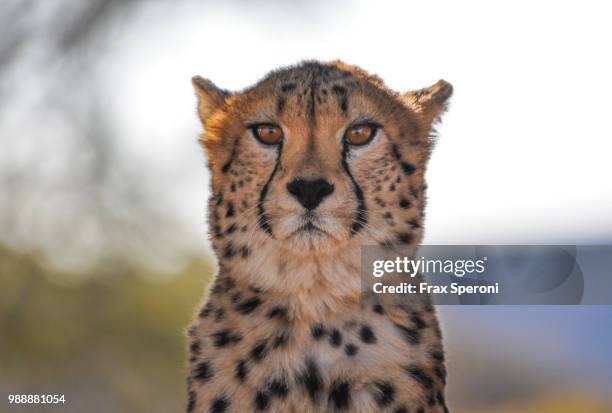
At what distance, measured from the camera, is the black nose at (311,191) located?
1770 millimetres

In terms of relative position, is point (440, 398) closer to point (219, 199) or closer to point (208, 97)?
point (219, 199)

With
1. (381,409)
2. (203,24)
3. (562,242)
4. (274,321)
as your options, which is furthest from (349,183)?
(203,24)

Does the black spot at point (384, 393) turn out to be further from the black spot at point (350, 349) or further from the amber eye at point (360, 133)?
the amber eye at point (360, 133)

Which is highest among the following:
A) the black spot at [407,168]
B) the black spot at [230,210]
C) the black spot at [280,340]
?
the black spot at [407,168]

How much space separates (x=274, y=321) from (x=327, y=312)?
0.13 metres

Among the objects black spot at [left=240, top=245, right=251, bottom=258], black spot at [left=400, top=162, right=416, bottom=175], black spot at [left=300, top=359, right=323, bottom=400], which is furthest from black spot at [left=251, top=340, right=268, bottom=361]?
black spot at [left=400, top=162, right=416, bottom=175]

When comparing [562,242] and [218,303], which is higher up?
[562,242]

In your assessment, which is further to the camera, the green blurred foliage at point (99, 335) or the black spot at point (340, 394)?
the green blurred foliage at point (99, 335)

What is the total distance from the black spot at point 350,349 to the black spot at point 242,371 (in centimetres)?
24

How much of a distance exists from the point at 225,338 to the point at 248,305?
9cm

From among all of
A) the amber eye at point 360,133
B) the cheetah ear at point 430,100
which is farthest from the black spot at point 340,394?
the cheetah ear at point 430,100

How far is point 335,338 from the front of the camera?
184 cm

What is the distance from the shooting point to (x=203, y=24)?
2320 mm

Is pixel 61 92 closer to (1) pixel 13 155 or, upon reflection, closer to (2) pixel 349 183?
(1) pixel 13 155
